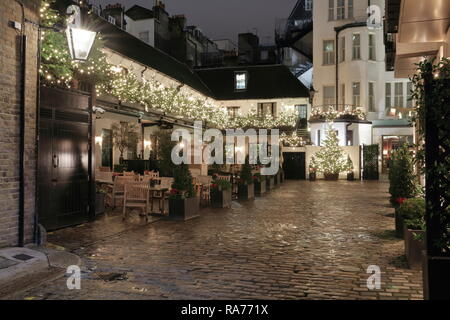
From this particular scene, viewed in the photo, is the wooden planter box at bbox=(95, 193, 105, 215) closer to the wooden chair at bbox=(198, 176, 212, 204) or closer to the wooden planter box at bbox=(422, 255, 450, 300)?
the wooden chair at bbox=(198, 176, 212, 204)

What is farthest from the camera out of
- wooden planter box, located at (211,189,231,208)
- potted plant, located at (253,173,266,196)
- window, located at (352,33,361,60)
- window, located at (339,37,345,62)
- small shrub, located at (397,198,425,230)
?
window, located at (339,37,345,62)

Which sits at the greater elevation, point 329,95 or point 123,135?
point 329,95

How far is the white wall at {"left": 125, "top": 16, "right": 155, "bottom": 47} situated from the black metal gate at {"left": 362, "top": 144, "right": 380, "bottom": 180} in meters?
18.8

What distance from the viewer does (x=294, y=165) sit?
96.2ft

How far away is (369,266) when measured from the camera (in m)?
6.42

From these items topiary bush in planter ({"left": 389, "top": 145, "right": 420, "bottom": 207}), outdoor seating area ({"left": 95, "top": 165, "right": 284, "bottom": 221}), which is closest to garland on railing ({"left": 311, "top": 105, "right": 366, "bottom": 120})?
outdoor seating area ({"left": 95, "top": 165, "right": 284, "bottom": 221})

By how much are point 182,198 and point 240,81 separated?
2814 centimetres

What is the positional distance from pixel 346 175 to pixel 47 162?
72.8 ft

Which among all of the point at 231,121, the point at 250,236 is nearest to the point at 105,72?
the point at 250,236

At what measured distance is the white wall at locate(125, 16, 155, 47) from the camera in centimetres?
3459

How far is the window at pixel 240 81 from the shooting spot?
3759cm

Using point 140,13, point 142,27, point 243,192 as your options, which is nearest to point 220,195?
point 243,192

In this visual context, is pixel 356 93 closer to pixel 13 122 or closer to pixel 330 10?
pixel 330 10
